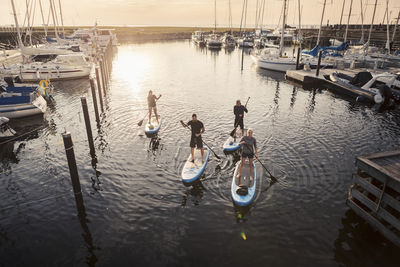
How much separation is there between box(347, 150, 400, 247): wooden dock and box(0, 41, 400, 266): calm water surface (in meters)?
0.56

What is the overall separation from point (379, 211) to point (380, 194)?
1.82 ft

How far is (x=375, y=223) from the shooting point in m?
7.46

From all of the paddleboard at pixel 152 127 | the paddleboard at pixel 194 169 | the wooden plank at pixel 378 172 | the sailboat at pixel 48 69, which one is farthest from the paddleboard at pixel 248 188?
the sailboat at pixel 48 69

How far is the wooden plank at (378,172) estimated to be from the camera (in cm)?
663

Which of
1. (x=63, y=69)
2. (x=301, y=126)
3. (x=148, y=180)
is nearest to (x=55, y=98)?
(x=63, y=69)

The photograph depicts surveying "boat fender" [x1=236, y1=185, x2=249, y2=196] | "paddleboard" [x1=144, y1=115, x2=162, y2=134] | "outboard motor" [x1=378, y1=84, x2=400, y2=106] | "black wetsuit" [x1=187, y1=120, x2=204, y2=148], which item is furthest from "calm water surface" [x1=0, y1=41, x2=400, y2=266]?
"outboard motor" [x1=378, y1=84, x2=400, y2=106]

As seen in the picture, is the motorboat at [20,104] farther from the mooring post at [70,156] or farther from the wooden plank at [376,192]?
the wooden plank at [376,192]

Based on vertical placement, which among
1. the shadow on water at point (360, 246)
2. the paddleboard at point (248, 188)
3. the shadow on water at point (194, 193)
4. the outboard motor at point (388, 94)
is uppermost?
the outboard motor at point (388, 94)

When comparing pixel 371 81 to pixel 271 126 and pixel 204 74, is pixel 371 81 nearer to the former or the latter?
pixel 271 126

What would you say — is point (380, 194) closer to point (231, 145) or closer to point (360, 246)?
point (360, 246)

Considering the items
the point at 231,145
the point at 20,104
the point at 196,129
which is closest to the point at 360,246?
the point at 196,129

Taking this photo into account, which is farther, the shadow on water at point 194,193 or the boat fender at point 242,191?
the shadow on water at point 194,193

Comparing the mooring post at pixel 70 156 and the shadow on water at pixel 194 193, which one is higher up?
the mooring post at pixel 70 156

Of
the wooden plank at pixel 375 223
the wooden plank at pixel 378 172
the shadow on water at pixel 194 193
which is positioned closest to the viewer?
the wooden plank at pixel 378 172
